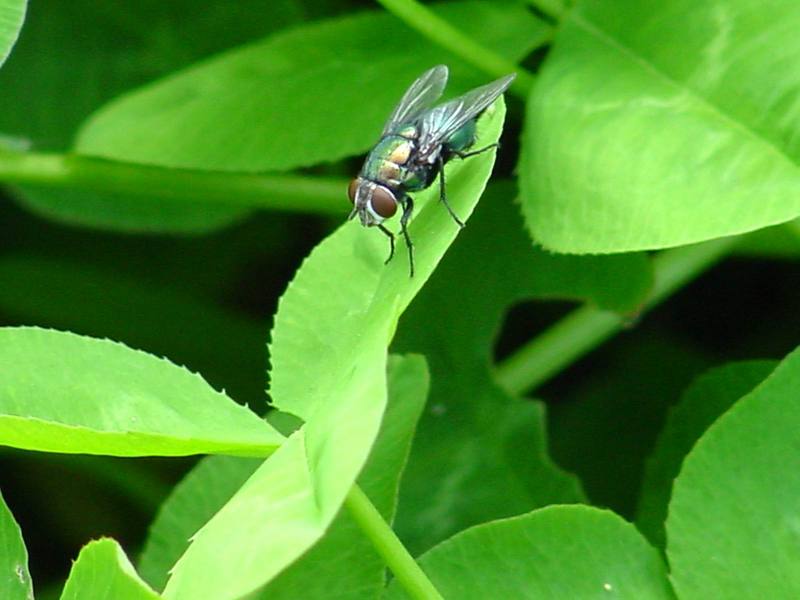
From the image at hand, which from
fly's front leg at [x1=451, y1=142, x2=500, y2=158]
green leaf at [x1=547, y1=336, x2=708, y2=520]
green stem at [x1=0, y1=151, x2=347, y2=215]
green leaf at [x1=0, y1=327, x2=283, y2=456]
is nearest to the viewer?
green leaf at [x1=0, y1=327, x2=283, y2=456]

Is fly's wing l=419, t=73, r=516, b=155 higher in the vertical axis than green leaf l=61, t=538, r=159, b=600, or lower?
higher

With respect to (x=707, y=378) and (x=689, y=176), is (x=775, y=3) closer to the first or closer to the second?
(x=689, y=176)

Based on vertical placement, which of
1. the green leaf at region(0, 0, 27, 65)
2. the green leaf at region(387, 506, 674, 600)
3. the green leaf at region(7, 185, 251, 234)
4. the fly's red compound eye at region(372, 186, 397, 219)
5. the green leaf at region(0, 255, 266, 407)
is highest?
the green leaf at region(0, 0, 27, 65)

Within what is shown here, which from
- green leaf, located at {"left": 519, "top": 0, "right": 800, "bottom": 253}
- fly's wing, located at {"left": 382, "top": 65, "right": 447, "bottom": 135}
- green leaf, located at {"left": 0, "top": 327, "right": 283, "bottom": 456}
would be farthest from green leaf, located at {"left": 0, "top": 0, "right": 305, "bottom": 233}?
green leaf, located at {"left": 0, "top": 327, "right": 283, "bottom": 456}

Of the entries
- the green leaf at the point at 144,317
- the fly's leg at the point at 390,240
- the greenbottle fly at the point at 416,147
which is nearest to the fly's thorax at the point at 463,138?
the greenbottle fly at the point at 416,147

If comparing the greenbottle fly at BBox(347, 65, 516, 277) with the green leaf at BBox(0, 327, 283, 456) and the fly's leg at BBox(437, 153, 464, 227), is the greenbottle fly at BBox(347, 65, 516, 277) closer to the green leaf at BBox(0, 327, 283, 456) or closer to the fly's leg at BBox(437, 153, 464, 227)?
the fly's leg at BBox(437, 153, 464, 227)

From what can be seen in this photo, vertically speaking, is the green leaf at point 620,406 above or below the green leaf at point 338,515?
below

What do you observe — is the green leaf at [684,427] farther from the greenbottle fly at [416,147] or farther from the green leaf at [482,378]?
the greenbottle fly at [416,147]

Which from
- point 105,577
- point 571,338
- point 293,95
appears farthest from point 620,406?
point 105,577

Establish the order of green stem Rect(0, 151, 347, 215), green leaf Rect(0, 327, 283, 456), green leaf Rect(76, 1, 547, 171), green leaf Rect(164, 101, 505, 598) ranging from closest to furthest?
green leaf Rect(164, 101, 505, 598) → green leaf Rect(0, 327, 283, 456) → green leaf Rect(76, 1, 547, 171) → green stem Rect(0, 151, 347, 215)
